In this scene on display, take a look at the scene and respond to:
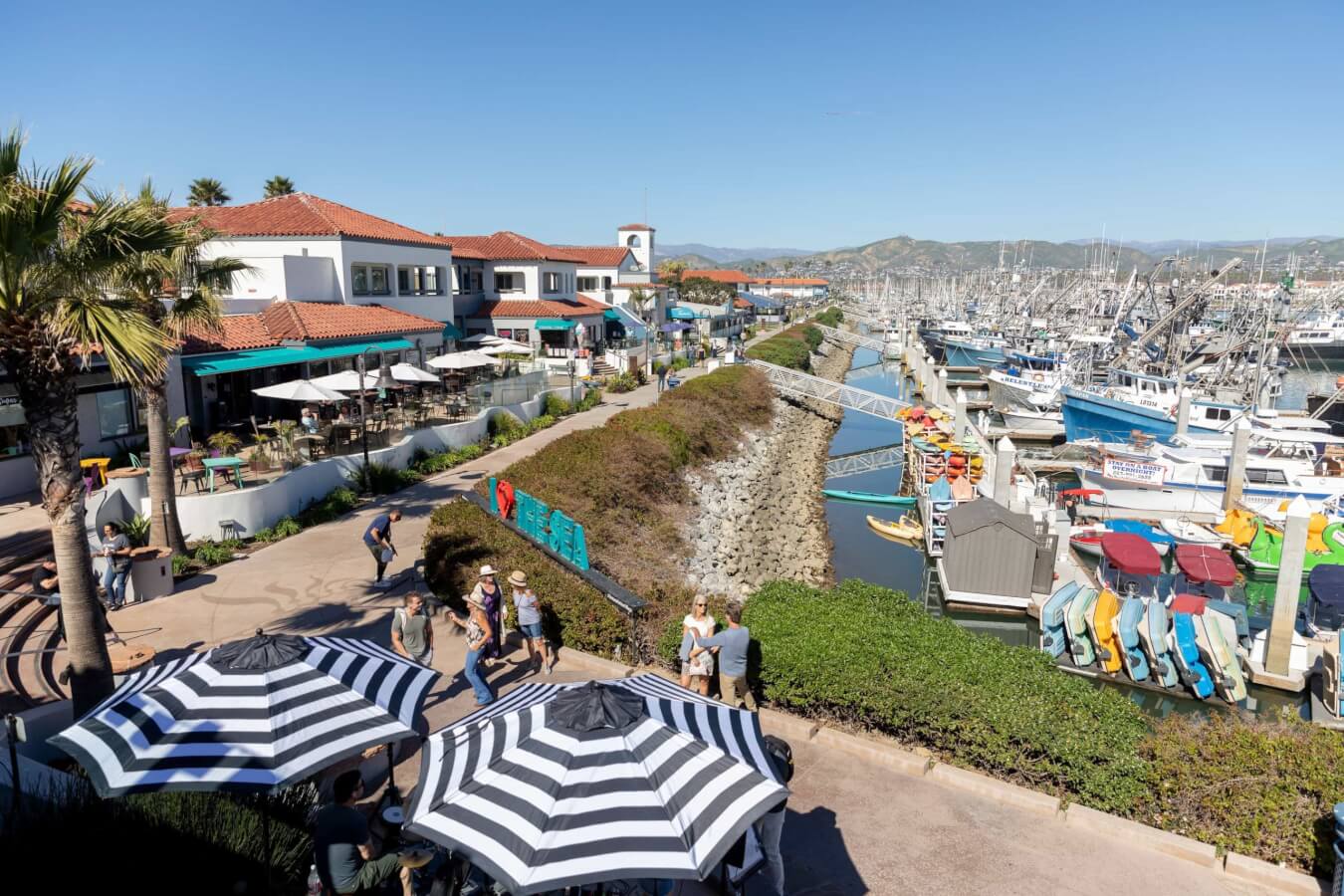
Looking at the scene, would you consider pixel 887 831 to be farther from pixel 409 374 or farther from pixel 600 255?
pixel 600 255

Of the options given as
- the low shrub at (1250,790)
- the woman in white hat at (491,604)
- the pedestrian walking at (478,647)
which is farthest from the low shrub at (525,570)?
the low shrub at (1250,790)

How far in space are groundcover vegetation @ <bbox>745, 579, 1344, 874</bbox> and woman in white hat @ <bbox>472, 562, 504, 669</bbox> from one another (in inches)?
125

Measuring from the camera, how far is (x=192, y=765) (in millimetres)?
5902

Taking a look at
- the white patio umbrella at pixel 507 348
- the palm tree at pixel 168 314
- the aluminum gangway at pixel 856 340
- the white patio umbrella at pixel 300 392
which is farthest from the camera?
the aluminum gangway at pixel 856 340

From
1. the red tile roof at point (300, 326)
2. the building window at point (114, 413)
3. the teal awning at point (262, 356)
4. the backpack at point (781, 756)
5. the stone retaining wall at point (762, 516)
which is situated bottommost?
the stone retaining wall at point (762, 516)

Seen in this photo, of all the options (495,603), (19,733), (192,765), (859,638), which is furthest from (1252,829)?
(19,733)

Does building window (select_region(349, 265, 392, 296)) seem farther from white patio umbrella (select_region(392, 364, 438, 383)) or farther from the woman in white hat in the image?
the woman in white hat

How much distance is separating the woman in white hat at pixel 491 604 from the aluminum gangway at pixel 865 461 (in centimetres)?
2789

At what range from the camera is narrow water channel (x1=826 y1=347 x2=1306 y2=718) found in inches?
634

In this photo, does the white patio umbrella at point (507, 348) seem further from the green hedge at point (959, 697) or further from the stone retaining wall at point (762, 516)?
the green hedge at point (959, 697)

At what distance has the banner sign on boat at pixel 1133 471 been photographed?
2788 cm

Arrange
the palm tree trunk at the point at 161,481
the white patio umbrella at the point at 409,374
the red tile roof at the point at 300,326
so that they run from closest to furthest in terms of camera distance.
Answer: the palm tree trunk at the point at 161,481, the red tile roof at the point at 300,326, the white patio umbrella at the point at 409,374

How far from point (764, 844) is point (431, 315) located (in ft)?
109

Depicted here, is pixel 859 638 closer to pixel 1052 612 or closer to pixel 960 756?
pixel 960 756
